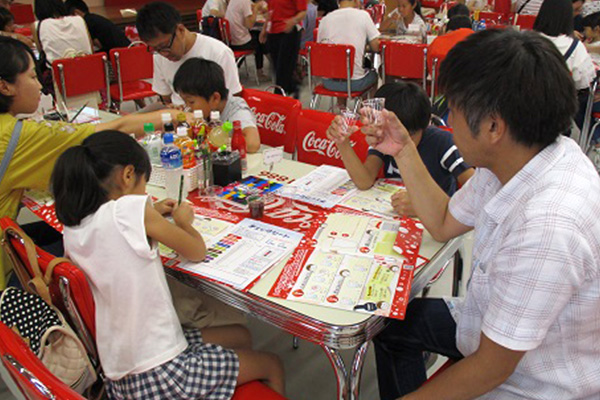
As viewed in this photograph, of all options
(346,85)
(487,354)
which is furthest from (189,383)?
(346,85)

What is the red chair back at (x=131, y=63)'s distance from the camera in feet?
14.0

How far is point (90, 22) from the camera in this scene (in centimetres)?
516

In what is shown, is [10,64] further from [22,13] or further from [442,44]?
[22,13]

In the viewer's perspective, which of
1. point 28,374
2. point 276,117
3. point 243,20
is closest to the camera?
point 28,374

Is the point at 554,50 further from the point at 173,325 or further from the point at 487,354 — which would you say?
the point at 173,325

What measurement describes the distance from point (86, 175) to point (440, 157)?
133 centimetres

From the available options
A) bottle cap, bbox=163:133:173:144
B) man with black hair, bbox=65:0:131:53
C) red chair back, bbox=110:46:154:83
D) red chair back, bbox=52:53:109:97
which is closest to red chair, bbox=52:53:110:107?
red chair back, bbox=52:53:109:97

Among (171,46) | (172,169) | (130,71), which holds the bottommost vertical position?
(130,71)

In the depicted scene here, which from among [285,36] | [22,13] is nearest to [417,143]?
[285,36]

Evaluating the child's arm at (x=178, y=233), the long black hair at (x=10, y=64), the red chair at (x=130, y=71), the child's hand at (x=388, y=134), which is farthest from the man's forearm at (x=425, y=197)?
the red chair at (x=130, y=71)

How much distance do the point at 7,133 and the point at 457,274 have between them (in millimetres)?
1813

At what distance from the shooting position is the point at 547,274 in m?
0.97

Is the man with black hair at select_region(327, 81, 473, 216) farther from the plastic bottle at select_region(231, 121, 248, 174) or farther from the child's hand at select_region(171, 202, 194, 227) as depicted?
the child's hand at select_region(171, 202, 194, 227)

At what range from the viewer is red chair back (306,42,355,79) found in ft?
14.1
